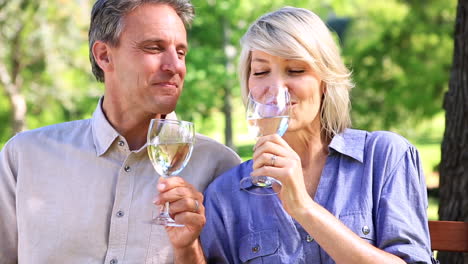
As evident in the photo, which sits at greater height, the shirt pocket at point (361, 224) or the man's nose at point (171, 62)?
the man's nose at point (171, 62)

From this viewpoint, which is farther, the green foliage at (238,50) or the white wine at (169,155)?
the green foliage at (238,50)

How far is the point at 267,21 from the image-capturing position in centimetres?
286

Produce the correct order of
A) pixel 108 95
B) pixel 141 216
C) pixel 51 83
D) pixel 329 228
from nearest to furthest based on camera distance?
pixel 329 228, pixel 141 216, pixel 108 95, pixel 51 83

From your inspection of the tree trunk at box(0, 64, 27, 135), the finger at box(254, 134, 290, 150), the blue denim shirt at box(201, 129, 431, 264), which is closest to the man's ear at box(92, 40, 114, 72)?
the blue denim shirt at box(201, 129, 431, 264)

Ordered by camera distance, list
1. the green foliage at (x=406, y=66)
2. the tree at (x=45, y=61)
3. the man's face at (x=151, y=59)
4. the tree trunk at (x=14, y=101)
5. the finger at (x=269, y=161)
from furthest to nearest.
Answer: the tree trunk at (x=14, y=101) → the tree at (x=45, y=61) → the green foliage at (x=406, y=66) → the man's face at (x=151, y=59) → the finger at (x=269, y=161)

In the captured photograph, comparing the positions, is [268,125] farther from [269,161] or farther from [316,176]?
[316,176]

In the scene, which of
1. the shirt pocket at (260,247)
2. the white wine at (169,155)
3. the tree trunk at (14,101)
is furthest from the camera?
the tree trunk at (14,101)

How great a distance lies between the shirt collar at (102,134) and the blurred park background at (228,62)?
27.3 feet

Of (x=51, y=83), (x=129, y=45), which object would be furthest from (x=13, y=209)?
(x=51, y=83)

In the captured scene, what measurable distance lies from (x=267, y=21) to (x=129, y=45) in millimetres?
763

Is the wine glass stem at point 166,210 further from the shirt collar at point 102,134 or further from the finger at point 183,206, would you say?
the shirt collar at point 102,134

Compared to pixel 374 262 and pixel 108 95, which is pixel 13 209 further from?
pixel 374 262

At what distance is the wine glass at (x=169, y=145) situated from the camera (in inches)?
92.9

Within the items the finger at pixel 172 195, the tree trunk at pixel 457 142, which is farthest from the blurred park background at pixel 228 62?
the finger at pixel 172 195
